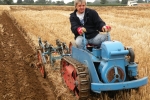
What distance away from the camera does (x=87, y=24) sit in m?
5.61

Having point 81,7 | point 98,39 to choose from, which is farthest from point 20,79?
point 81,7

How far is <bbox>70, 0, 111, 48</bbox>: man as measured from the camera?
208 inches

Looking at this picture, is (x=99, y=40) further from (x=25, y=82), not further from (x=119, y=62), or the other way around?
(x=25, y=82)

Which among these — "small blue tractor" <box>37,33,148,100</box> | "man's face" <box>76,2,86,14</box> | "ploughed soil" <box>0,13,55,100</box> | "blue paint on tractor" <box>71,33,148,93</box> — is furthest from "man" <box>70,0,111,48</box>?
"ploughed soil" <box>0,13,55,100</box>

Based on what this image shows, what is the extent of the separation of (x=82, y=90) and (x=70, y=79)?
87cm

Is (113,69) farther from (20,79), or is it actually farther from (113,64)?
(20,79)

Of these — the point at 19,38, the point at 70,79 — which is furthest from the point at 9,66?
the point at 19,38

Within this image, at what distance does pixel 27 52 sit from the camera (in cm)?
926

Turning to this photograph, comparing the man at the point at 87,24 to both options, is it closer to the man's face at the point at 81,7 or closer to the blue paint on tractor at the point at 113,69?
the man's face at the point at 81,7

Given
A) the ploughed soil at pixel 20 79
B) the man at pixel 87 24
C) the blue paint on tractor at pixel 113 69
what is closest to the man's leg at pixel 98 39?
the man at pixel 87 24

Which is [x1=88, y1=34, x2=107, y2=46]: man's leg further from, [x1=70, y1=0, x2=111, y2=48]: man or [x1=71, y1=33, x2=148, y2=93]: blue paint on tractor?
[x1=71, y1=33, x2=148, y2=93]: blue paint on tractor

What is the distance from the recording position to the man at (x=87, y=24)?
5273 mm

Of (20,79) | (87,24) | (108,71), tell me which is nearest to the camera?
(108,71)

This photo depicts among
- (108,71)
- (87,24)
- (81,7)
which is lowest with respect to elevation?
(108,71)
